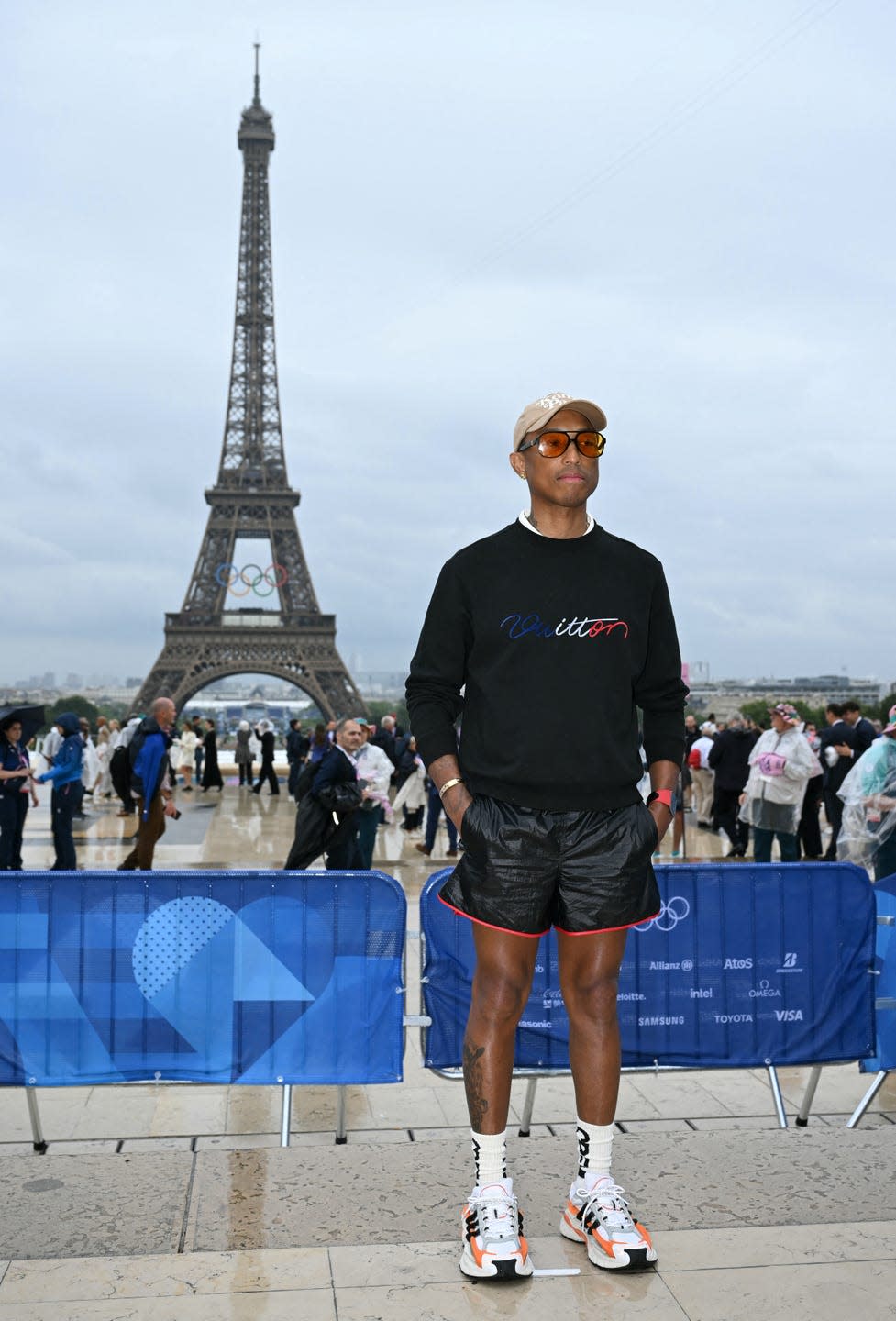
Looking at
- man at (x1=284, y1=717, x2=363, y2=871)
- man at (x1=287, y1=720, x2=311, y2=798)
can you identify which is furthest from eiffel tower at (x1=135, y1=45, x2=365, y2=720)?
man at (x1=284, y1=717, x2=363, y2=871)

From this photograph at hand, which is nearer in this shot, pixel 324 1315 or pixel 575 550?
pixel 324 1315

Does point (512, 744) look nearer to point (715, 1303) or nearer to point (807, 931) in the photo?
point (715, 1303)

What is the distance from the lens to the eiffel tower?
57375 millimetres

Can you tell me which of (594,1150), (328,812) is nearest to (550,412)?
(594,1150)

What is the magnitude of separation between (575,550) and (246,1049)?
7.51 ft

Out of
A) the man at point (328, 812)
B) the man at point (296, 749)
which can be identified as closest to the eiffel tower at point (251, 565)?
the man at point (296, 749)

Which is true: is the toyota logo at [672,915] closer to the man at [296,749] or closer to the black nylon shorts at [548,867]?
the black nylon shorts at [548,867]

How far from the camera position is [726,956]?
15.6ft

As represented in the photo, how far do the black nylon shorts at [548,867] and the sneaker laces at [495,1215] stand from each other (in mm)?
639

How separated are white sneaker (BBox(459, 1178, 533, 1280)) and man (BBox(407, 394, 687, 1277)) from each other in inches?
0.5

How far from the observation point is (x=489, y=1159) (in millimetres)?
3162

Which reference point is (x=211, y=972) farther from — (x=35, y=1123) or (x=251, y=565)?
(x=251, y=565)

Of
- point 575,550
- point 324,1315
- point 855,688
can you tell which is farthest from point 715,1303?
point 855,688

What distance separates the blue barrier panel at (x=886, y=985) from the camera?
4.73 meters
